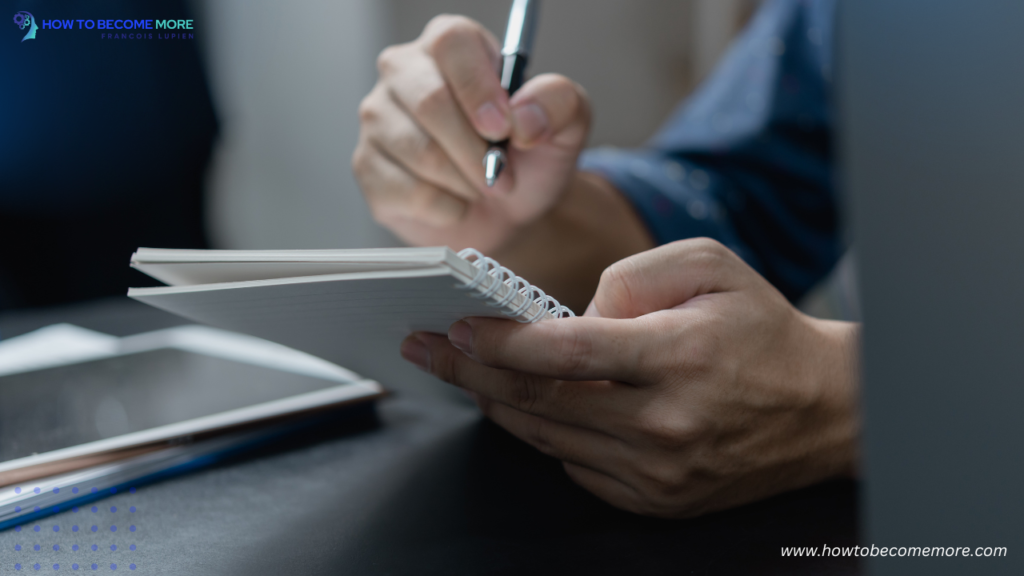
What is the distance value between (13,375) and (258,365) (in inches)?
8.5

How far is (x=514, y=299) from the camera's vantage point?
22 cm

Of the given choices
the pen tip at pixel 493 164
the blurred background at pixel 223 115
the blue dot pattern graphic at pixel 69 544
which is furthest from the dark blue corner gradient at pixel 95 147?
the pen tip at pixel 493 164

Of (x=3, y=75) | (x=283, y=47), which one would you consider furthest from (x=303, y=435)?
(x=283, y=47)

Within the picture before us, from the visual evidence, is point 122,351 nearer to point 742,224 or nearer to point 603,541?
point 603,541

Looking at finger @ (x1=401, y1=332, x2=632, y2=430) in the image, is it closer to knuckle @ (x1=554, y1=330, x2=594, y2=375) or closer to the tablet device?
knuckle @ (x1=554, y1=330, x2=594, y2=375)

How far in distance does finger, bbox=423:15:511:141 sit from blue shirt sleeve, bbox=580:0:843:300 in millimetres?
246

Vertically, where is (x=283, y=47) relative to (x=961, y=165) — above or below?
above

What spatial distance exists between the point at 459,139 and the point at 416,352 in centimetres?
22

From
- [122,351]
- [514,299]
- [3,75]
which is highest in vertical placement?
[3,75]

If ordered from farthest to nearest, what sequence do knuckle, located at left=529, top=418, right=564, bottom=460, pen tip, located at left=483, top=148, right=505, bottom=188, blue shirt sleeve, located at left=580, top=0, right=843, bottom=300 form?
1. blue shirt sleeve, located at left=580, top=0, right=843, bottom=300
2. pen tip, located at left=483, top=148, right=505, bottom=188
3. knuckle, located at left=529, top=418, right=564, bottom=460

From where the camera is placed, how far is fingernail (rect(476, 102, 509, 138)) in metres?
0.45

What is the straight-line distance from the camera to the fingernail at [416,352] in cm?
29

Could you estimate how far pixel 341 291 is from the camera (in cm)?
22

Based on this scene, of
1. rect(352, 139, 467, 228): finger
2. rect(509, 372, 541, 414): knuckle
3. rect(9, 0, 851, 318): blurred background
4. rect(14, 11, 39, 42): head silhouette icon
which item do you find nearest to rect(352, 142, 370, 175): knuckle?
rect(352, 139, 467, 228): finger
